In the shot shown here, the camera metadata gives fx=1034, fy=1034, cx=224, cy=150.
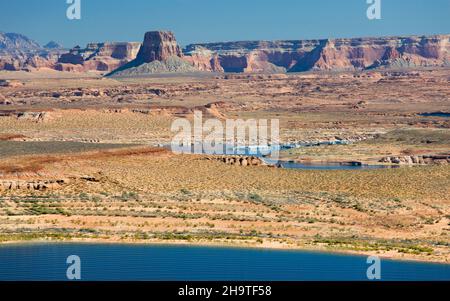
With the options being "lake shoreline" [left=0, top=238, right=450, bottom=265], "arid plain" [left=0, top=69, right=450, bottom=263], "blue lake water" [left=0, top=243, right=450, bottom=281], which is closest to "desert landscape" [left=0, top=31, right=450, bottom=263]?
"arid plain" [left=0, top=69, right=450, bottom=263]

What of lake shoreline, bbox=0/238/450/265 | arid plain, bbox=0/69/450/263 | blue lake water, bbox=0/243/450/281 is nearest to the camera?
blue lake water, bbox=0/243/450/281

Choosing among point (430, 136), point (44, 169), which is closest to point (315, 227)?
point (44, 169)

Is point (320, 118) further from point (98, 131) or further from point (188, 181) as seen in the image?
point (188, 181)

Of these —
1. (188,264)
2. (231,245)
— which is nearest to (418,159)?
(231,245)

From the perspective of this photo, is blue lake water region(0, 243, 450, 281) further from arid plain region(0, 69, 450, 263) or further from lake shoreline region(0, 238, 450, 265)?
arid plain region(0, 69, 450, 263)

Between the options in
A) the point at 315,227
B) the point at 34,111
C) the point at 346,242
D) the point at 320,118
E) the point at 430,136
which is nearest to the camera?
the point at 346,242

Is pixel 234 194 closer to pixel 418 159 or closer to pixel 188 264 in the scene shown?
pixel 188 264
